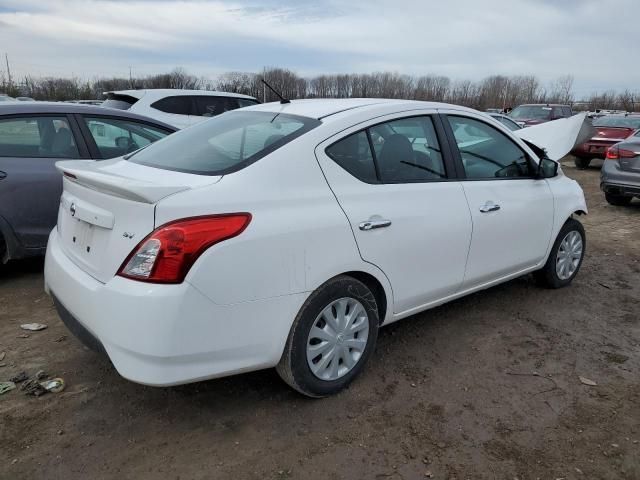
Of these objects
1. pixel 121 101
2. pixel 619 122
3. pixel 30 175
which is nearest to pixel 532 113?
pixel 619 122

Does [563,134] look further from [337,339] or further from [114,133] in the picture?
[114,133]

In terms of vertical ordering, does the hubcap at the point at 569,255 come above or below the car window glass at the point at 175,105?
below

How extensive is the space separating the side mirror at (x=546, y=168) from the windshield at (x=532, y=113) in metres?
13.6

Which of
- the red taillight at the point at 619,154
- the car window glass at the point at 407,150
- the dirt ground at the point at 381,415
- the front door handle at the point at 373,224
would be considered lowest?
the dirt ground at the point at 381,415

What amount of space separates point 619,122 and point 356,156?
1471 centimetres

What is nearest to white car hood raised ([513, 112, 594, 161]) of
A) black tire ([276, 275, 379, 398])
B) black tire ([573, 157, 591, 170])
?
black tire ([276, 275, 379, 398])

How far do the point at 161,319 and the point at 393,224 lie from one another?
1.36m

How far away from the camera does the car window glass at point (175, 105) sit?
10075 millimetres

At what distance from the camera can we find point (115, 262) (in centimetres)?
231

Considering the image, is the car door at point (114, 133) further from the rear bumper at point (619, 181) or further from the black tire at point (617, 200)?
the black tire at point (617, 200)

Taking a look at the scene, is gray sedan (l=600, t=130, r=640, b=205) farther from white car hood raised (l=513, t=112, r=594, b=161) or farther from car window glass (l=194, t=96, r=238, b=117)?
car window glass (l=194, t=96, r=238, b=117)

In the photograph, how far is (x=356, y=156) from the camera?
2.87 metres

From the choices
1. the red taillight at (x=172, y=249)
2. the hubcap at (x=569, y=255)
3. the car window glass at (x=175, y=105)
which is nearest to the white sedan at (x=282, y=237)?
the red taillight at (x=172, y=249)

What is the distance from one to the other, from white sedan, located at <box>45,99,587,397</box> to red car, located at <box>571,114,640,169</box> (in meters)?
11.5
